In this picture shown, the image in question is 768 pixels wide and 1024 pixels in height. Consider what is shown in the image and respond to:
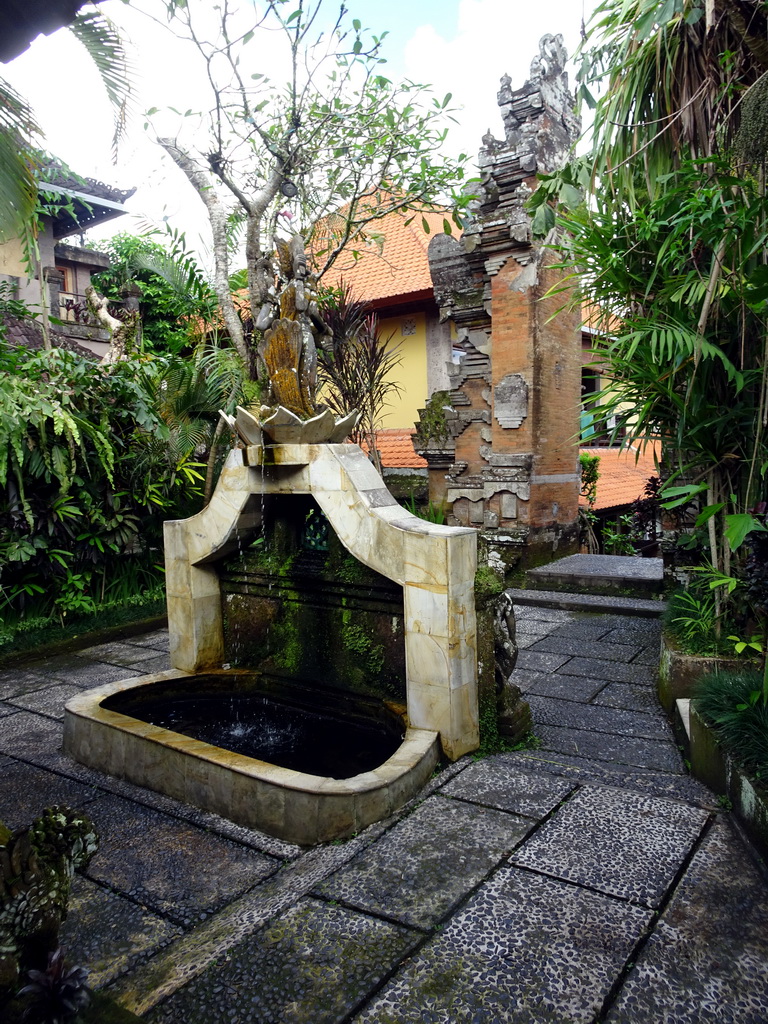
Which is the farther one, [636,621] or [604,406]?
[636,621]

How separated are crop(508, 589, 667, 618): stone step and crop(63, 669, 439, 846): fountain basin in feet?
12.1

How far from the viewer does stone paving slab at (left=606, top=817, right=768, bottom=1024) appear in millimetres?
1842

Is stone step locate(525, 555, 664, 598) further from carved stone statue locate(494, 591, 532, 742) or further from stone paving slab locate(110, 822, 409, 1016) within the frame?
stone paving slab locate(110, 822, 409, 1016)

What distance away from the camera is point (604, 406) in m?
4.02

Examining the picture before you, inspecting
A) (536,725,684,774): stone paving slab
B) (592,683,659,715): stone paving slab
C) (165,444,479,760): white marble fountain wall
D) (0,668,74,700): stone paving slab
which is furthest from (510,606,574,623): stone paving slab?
(0,668,74,700): stone paving slab

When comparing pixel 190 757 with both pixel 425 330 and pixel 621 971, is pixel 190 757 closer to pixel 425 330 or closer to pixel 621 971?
pixel 621 971

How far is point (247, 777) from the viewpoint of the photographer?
2857mm

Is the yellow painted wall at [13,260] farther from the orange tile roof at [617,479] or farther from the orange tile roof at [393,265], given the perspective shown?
the orange tile roof at [617,479]

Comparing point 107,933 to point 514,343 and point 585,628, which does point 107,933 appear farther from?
point 514,343

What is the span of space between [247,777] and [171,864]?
1.31 feet

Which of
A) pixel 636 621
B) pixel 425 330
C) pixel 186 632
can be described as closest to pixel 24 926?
pixel 186 632

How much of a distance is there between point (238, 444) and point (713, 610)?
112 inches

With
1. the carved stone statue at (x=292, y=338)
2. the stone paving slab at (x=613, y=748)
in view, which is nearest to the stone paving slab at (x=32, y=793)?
the carved stone statue at (x=292, y=338)

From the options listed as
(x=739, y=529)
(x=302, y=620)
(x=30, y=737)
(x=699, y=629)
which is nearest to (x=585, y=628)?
(x=699, y=629)
